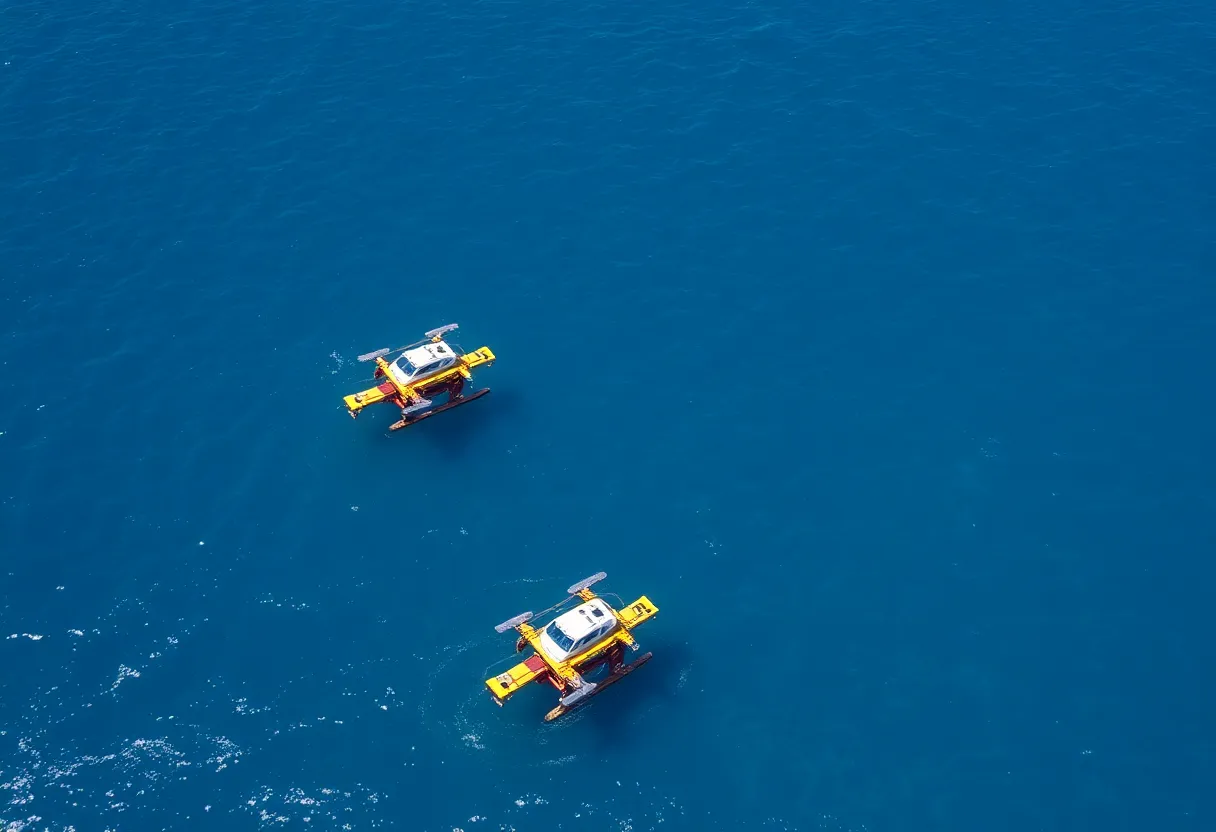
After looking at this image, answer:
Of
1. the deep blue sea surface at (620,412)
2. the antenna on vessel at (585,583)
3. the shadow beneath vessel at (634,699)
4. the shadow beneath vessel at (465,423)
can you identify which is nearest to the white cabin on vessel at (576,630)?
the antenna on vessel at (585,583)

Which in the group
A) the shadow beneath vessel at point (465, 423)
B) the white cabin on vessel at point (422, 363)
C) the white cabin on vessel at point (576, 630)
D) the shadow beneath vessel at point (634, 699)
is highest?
the white cabin on vessel at point (422, 363)

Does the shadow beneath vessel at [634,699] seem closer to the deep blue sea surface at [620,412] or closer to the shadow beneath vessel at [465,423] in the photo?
the deep blue sea surface at [620,412]

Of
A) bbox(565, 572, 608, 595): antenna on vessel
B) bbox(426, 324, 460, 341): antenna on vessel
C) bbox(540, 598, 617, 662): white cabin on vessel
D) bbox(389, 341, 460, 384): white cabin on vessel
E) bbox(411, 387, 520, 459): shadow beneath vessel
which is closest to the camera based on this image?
bbox(540, 598, 617, 662): white cabin on vessel

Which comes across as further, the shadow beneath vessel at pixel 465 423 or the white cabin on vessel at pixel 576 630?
the shadow beneath vessel at pixel 465 423

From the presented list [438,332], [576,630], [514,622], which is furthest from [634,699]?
[438,332]

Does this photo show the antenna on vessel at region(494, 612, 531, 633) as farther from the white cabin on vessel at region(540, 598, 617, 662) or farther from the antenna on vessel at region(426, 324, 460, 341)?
the antenna on vessel at region(426, 324, 460, 341)

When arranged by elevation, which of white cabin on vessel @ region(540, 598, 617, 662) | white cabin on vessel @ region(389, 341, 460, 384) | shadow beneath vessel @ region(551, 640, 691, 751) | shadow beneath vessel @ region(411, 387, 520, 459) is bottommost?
shadow beneath vessel @ region(551, 640, 691, 751)

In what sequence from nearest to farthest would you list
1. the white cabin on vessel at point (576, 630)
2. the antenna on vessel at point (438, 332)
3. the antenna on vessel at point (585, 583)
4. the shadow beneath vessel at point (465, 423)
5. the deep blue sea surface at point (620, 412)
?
the deep blue sea surface at point (620, 412)
the white cabin on vessel at point (576, 630)
the antenna on vessel at point (585, 583)
the shadow beneath vessel at point (465, 423)
the antenna on vessel at point (438, 332)

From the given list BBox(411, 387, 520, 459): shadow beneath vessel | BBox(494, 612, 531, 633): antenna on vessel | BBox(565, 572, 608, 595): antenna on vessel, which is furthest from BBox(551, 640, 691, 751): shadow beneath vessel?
BBox(411, 387, 520, 459): shadow beneath vessel
